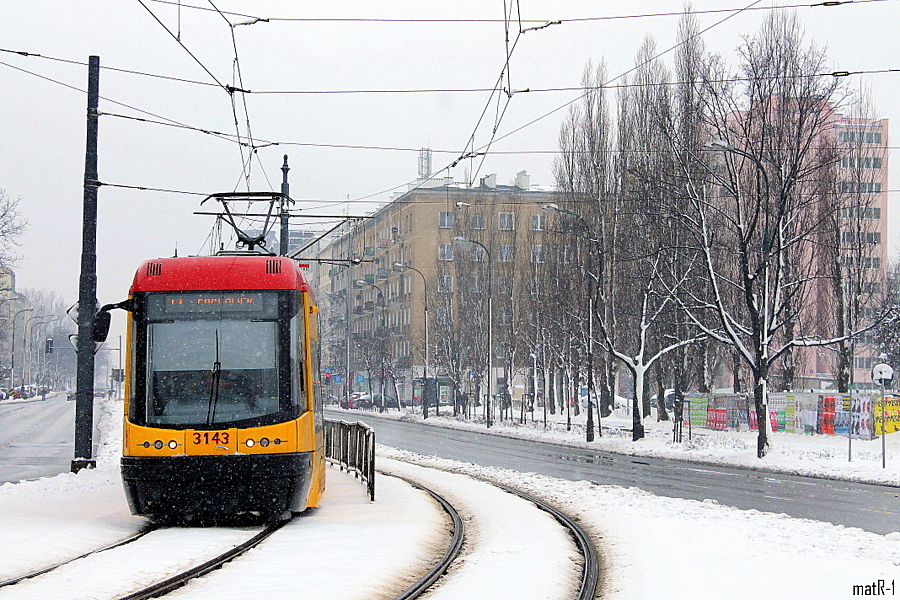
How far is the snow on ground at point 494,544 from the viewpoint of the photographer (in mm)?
9047

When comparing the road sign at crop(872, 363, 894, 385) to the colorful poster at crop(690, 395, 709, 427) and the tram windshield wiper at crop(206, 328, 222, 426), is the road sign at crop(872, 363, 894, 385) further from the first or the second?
the tram windshield wiper at crop(206, 328, 222, 426)

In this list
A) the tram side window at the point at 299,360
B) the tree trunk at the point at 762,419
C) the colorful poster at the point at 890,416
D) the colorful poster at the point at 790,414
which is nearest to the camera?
the tram side window at the point at 299,360

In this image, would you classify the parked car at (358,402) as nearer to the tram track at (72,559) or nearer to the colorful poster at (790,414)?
the colorful poster at (790,414)

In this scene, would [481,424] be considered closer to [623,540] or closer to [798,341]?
[798,341]

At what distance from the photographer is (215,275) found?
1312 centimetres

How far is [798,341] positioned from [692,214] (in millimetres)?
7153

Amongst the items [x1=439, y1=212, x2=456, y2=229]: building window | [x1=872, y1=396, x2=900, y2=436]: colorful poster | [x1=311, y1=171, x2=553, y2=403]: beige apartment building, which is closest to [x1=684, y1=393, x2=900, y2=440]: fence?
[x1=872, y1=396, x2=900, y2=436]: colorful poster

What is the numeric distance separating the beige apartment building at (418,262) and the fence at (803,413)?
19.0 metres

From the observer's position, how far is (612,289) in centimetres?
4669

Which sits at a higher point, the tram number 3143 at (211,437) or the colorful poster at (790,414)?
the tram number 3143 at (211,437)

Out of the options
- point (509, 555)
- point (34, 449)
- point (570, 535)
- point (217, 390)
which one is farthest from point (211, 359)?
point (34, 449)

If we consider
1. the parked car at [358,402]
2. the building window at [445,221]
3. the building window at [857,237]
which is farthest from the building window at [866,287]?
the parked car at [358,402]

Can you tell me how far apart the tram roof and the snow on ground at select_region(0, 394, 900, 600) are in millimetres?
2907

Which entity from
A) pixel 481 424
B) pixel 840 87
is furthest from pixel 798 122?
pixel 481 424
